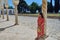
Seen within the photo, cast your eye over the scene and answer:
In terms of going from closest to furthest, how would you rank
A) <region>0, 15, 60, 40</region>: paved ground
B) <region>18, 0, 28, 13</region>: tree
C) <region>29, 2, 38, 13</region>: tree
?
<region>0, 15, 60, 40</region>: paved ground → <region>29, 2, 38, 13</region>: tree → <region>18, 0, 28, 13</region>: tree

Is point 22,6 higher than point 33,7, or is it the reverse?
point 22,6

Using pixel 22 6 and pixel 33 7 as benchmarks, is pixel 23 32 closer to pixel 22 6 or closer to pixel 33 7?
pixel 33 7

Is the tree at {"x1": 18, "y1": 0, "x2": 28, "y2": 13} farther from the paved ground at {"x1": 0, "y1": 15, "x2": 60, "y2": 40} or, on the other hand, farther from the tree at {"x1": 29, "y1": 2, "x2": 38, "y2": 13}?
the paved ground at {"x1": 0, "y1": 15, "x2": 60, "y2": 40}

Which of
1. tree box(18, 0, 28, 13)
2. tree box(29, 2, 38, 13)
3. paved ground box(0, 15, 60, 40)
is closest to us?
paved ground box(0, 15, 60, 40)

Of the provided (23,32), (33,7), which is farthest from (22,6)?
(23,32)

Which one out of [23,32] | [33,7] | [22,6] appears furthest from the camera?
[22,6]

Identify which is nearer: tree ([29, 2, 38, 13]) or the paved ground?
the paved ground

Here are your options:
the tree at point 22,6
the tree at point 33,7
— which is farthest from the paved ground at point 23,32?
the tree at point 22,6

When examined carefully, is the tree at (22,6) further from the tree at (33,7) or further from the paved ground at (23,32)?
the paved ground at (23,32)

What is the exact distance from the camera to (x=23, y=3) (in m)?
60.2

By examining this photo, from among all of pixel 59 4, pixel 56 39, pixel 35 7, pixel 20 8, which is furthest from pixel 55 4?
pixel 56 39

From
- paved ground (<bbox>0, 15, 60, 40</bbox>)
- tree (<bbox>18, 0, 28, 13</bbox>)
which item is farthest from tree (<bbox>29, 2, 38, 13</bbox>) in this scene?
paved ground (<bbox>0, 15, 60, 40</bbox>)

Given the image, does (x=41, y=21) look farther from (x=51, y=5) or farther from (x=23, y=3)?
(x=23, y=3)

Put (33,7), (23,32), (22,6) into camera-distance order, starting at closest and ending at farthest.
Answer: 1. (23,32)
2. (33,7)
3. (22,6)
